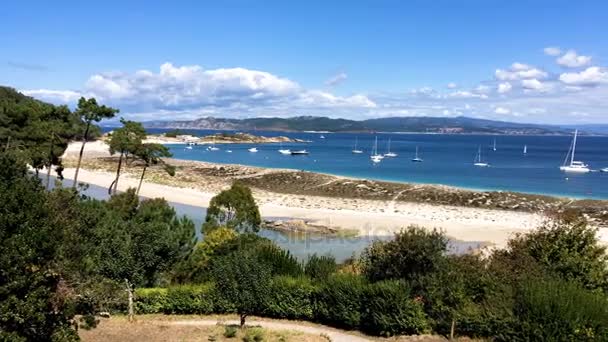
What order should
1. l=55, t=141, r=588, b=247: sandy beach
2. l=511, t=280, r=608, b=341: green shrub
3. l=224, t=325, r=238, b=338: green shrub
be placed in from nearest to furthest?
l=511, t=280, r=608, b=341: green shrub < l=224, t=325, r=238, b=338: green shrub < l=55, t=141, r=588, b=247: sandy beach

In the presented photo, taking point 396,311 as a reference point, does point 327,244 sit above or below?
below

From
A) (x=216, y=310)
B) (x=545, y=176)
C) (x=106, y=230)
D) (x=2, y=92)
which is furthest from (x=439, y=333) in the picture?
(x=2, y=92)

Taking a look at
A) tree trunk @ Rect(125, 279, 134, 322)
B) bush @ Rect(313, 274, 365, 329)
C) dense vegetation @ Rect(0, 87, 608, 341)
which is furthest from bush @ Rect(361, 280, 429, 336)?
tree trunk @ Rect(125, 279, 134, 322)

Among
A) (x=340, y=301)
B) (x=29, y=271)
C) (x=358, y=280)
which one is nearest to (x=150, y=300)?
(x=340, y=301)

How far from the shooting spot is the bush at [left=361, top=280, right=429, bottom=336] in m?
17.8

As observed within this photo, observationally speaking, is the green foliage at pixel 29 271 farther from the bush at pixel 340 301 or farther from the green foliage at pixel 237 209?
the green foliage at pixel 237 209

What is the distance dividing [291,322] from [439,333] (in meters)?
5.30

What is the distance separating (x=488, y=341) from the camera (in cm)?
1659

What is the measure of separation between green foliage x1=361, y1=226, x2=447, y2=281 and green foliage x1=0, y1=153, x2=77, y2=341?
39.2 ft

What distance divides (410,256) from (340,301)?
2943 mm

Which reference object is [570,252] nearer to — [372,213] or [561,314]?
[561,314]

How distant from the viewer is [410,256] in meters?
19.3

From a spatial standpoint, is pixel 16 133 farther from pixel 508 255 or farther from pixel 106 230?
pixel 508 255

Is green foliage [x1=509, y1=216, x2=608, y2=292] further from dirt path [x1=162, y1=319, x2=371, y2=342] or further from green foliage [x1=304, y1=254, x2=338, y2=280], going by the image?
dirt path [x1=162, y1=319, x2=371, y2=342]
